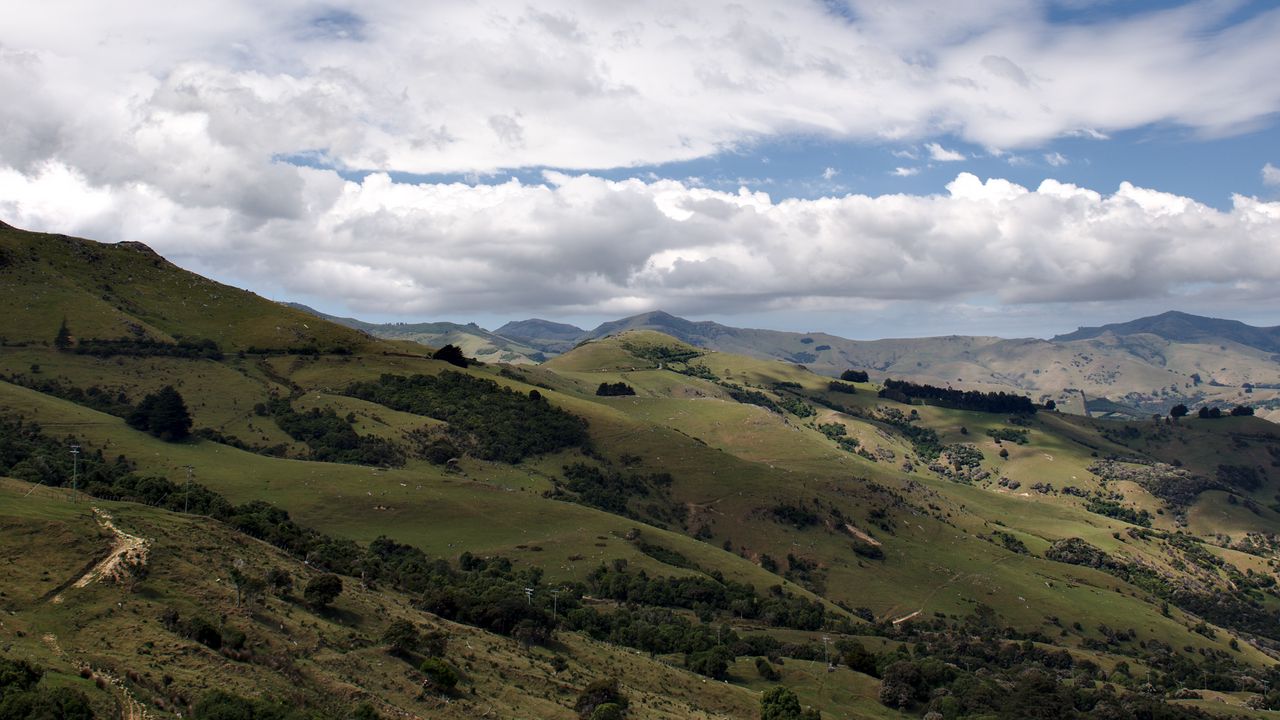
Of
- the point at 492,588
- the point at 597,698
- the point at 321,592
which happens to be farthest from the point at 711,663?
the point at 321,592

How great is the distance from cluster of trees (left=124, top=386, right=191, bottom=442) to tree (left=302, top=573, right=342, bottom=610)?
112 meters

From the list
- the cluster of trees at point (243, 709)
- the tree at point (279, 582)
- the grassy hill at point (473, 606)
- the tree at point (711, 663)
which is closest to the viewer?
the cluster of trees at point (243, 709)

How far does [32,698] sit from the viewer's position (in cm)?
4359

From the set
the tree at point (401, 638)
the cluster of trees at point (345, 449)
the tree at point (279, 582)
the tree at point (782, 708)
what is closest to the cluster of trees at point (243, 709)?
the tree at point (401, 638)

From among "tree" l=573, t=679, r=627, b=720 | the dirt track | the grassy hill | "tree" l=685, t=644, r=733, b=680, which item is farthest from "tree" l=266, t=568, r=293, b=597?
"tree" l=685, t=644, r=733, b=680

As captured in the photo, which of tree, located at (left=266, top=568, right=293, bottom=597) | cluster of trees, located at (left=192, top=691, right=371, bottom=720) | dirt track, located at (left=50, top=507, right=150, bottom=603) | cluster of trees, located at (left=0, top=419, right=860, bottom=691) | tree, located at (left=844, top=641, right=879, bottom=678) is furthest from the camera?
tree, located at (left=844, top=641, right=879, bottom=678)

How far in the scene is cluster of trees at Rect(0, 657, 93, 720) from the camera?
4288cm

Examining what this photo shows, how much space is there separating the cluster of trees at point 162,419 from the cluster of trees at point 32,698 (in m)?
138

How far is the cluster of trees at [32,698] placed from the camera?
141 ft

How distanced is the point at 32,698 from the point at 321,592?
3537cm

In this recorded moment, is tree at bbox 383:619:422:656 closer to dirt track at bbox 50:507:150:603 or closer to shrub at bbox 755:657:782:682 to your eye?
dirt track at bbox 50:507:150:603

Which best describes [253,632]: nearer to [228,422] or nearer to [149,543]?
[149,543]

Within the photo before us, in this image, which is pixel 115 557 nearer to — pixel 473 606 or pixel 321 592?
pixel 321 592

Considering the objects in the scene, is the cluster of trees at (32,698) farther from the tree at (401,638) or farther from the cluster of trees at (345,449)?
the cluster of trees at (345,449)
